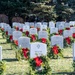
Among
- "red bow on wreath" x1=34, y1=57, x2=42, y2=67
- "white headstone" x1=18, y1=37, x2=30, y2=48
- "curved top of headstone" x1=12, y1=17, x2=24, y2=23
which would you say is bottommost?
"red bow on wreath" x1=34, y1=57, x2=42, y2=67

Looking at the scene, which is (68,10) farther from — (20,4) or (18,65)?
(18,65)

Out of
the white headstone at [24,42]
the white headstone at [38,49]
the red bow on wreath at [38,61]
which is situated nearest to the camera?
the red bow on wreath at [38,61]

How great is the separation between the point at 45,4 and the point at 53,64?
85.2ft

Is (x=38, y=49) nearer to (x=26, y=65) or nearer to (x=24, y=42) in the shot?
(x=26, y=65)

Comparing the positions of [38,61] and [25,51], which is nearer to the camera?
[38,61]

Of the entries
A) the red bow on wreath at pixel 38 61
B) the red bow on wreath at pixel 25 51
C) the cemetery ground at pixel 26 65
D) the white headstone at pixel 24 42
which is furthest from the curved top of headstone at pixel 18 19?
the red bow on wreath at pixel 38 61

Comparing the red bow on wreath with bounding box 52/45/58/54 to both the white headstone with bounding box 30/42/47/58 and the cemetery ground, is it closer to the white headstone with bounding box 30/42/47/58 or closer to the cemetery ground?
the cemetery ground

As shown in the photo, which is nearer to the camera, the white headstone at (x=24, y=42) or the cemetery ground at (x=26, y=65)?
the cemetery ground at (x=26, y=65)

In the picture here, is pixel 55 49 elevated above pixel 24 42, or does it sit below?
below

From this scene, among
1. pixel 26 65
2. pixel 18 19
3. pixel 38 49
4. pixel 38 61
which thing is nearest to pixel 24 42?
pixel 26 65

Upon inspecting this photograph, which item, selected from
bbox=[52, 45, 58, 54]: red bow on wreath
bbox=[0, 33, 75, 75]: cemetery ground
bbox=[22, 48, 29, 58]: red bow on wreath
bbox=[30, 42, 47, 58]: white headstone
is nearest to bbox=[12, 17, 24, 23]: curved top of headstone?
bbox=[0, 33, 75, 75]: cemetery ground

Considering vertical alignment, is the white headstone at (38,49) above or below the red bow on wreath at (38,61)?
above

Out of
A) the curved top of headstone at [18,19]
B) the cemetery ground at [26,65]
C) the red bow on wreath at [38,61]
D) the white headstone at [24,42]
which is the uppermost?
the curved top of headstone at [18,19]

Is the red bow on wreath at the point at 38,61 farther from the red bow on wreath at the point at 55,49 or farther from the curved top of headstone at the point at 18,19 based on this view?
the curved top of headstone at the point at 18,19
